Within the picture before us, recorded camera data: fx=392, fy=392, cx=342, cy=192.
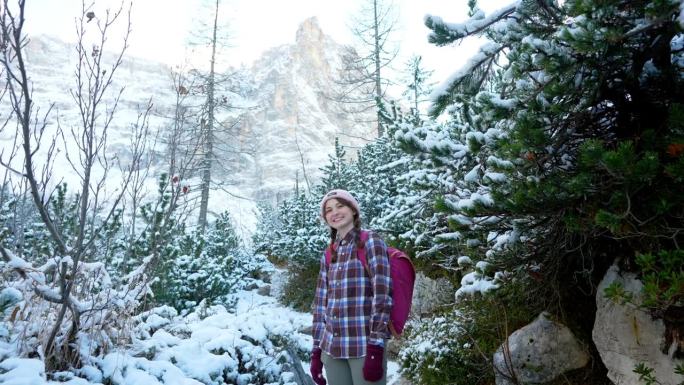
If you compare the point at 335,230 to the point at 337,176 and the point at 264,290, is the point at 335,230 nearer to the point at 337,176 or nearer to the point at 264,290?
the point at 337,176

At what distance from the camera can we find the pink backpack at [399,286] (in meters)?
2.06

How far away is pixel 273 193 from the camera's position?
72.4 metres

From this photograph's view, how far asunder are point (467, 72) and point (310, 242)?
831 cm

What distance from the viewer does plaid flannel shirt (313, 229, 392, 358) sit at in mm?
2066

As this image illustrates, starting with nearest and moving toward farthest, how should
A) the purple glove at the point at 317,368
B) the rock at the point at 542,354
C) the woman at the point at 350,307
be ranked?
the woman at the point at 350,307
the purple glove at the point at 317,368
the rock at the point at 542,354

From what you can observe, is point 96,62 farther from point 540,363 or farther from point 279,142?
point 279,142

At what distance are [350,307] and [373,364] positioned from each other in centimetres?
34

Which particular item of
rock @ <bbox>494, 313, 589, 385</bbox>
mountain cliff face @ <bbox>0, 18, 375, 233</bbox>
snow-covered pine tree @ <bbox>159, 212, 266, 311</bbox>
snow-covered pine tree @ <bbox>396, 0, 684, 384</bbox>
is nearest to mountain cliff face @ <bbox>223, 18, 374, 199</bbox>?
mountain cliff face @ <bbox>0, 18, 375, 233</bbox>

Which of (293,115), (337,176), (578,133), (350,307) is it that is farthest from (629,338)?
(293,115)

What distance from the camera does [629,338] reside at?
208 centimetres

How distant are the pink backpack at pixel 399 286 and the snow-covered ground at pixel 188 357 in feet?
4.49

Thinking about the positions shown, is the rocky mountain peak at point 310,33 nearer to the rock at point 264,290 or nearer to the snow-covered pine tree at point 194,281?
the rock at point 264,290

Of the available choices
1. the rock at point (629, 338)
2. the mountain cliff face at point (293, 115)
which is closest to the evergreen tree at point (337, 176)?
the rock at point (629, 338)

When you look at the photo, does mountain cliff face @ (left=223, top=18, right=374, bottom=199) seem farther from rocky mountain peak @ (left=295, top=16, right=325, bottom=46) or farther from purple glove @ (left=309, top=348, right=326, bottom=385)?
purple glove @ (left=309, top=348, right=326, bottom=385)
